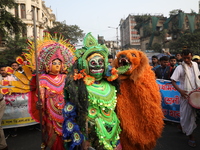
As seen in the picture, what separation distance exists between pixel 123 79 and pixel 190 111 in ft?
6.22

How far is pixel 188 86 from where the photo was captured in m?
3.33

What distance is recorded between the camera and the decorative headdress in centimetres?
308

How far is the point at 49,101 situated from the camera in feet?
9.58

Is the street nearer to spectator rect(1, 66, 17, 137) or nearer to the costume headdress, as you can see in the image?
spectator rect(1, 66, 17, 137)

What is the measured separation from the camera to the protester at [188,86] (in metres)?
3.30

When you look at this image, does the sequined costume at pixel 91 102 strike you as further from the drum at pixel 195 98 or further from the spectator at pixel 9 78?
the spectator at pixel 9 78

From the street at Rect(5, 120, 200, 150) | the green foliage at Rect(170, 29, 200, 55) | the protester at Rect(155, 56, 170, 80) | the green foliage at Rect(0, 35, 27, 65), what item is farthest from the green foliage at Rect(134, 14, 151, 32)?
the street at Rect(5, 120, 200, 150)

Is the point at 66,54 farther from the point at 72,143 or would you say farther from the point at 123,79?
the point at 72,143

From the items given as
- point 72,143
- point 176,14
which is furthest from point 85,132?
point 176,14

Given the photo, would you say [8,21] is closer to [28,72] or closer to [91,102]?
[28,72]

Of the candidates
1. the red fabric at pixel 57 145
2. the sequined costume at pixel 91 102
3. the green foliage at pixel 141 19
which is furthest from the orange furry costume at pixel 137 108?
the green foliage at pixel 141 19

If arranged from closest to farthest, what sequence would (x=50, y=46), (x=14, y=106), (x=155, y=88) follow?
(x=155, y=88), (x=50, y=46), (x=14, y=106)

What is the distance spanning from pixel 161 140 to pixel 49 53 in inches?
117

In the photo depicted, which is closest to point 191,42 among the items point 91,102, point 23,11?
point 91,102
